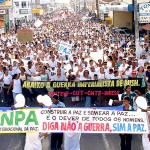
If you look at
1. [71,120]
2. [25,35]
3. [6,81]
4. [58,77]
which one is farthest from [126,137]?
[25,35]

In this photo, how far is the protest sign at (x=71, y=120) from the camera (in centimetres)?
859

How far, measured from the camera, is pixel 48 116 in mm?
8641

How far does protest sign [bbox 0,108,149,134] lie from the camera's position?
338 inches

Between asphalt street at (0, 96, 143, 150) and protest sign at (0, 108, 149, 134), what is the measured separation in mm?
1463

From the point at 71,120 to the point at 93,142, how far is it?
77.2 inches

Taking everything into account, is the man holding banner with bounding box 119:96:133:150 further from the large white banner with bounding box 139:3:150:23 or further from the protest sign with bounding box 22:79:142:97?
the large white banner with bounding box 139:3:150:23

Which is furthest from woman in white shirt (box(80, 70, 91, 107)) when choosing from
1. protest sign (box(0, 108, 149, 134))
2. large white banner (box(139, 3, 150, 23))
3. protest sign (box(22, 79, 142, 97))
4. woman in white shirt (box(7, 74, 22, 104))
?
large white banner (box(139, 3, 150, 23))

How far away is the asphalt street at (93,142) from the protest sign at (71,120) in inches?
57.6

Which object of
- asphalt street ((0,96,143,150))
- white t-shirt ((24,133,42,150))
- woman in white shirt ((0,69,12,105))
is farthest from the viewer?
woman in white shirt ((0,69,12,105))

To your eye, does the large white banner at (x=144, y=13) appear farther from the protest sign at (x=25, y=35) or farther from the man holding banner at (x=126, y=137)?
the man holding banner at (x=126, y=137)

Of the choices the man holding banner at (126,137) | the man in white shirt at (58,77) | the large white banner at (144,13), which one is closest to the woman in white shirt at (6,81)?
the man in white shirt at (58,77)

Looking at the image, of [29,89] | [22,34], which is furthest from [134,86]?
[22,34]

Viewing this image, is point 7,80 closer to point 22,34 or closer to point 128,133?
point 128,133

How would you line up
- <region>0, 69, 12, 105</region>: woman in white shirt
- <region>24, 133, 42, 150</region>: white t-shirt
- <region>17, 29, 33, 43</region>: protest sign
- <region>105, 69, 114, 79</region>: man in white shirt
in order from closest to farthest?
<region>24, 133, 42, 150</region>: white t-shirt, <region>105, 69, 114, 79</region>: man in white shirt, <region>0, 69, 12, 105</region>: woman in white shirt, <region>17, 29, 33, 43</region>: protest sign
